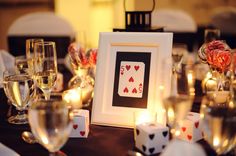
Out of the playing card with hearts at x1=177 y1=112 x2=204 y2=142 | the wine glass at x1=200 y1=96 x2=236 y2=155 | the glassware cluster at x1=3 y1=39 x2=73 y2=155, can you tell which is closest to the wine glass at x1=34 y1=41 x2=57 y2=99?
the glassware cluster at x1=3 y1=39 x2=73 y2=155

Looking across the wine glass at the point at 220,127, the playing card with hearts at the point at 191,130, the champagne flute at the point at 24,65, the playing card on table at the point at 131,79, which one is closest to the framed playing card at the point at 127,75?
the playing card on table at the point at 131,79

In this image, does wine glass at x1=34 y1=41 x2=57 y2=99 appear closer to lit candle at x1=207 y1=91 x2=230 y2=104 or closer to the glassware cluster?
the glassware cluster

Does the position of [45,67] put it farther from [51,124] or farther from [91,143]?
[51,124]

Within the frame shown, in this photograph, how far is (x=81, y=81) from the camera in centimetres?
140

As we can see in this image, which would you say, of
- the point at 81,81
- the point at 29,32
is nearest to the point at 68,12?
the point at 29,32

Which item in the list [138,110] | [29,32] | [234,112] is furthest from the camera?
[29,32]

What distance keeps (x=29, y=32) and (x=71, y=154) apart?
1.86 metres

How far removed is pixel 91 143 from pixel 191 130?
277mm

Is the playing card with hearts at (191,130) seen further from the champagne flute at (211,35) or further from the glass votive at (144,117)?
the champagne flute at (211,35)

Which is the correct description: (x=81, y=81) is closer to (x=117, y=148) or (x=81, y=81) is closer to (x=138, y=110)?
(x=138, y=110)

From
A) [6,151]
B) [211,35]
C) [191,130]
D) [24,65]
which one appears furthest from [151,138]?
[211,35]

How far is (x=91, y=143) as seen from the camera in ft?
3.39

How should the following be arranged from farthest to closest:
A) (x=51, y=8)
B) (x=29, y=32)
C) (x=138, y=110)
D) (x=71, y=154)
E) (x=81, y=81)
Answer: (x=51, y=8), (x=29, y=32), (x=81, y=81), (x=138, y=110), (x=71, y=154)

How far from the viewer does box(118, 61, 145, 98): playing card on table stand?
116 cm
